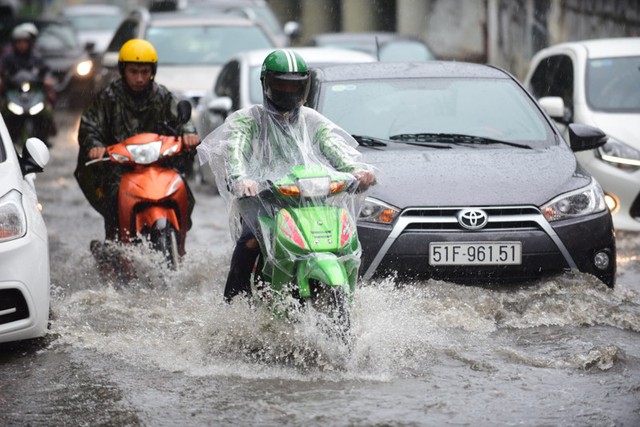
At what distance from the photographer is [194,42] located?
18.0 meters

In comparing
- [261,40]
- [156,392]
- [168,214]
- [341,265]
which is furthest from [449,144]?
[261,40]

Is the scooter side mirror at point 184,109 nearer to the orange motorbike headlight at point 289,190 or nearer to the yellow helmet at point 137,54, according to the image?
the yellow helmet at point 137,54

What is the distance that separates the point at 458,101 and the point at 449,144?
57 centimetres

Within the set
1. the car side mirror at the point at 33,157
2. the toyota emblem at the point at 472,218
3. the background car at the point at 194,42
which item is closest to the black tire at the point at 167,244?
the car side mirror at the point at 33,157

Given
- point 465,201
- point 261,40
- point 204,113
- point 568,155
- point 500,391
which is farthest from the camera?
point 261,40

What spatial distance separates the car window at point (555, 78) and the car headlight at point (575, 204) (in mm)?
3664

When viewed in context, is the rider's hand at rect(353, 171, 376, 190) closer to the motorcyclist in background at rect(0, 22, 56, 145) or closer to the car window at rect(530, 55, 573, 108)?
the car window at rect(530, 55, 573, 108)

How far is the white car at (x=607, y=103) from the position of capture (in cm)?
1076

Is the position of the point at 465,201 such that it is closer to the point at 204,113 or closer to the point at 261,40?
the point at 204,113

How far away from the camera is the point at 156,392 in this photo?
6.31m

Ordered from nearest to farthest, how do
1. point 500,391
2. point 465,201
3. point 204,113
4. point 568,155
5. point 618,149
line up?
point 500,391
point 465,201
point 568,155
point 618,149
point 204,113

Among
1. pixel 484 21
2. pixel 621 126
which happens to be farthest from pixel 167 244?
pixel 484 21

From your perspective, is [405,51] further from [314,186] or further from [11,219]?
[314,186]

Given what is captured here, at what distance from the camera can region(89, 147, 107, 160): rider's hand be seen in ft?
29.1
